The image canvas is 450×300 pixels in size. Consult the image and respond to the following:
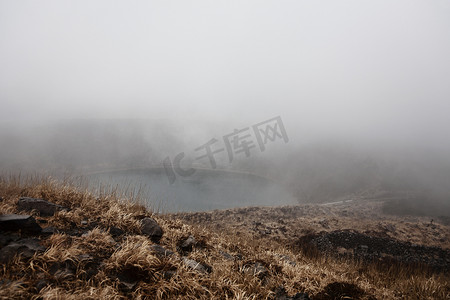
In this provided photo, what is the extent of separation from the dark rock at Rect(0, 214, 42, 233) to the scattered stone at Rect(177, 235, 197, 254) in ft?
11.4

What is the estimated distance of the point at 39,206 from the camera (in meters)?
6.38

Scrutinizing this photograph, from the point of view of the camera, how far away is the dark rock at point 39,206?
6.29m

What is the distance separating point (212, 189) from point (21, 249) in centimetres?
10183

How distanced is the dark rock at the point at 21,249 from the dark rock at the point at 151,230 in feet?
8.62

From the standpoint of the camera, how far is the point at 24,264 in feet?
13.8

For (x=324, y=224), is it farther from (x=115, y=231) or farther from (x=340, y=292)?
(x=115, y=231)

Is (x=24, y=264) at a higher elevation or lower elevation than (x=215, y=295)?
higher

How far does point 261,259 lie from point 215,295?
2.69 m

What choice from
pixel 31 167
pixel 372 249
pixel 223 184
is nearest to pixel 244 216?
pixel 372 249

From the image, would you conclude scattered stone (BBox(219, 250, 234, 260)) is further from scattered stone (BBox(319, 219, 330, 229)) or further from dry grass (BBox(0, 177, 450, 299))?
scattered stone (BBox(319, 219, 330, 229))

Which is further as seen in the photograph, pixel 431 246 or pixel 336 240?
pixel 431 246

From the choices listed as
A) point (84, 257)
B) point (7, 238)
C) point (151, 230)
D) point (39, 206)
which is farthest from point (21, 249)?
point (151, 230)

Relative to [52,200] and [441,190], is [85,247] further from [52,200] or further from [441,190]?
[441,190]

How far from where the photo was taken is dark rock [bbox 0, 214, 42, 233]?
194 inches
